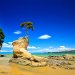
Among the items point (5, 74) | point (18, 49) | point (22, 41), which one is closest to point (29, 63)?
point (18, 49)

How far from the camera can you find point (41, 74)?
20562 millimetres

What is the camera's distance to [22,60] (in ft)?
107

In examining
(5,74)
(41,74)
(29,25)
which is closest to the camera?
(5,74)

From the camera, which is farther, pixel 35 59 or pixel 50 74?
pixel 35 59

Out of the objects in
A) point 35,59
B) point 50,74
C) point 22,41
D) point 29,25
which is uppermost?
point 29,25

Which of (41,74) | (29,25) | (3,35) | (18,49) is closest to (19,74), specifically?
(41,74)

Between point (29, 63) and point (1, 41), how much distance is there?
112 feet

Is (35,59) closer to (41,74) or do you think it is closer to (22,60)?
(22,60)

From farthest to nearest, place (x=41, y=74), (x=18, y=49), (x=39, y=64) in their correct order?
(x=18, y=49), (x=39, y=64), (x=41, y=74)

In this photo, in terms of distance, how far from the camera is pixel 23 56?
34656 millimetres

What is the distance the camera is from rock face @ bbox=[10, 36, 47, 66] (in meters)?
31.0

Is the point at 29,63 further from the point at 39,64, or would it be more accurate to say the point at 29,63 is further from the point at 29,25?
the point at 29,25

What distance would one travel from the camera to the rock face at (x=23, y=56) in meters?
31.0

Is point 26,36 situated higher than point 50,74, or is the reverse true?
point 26,36
